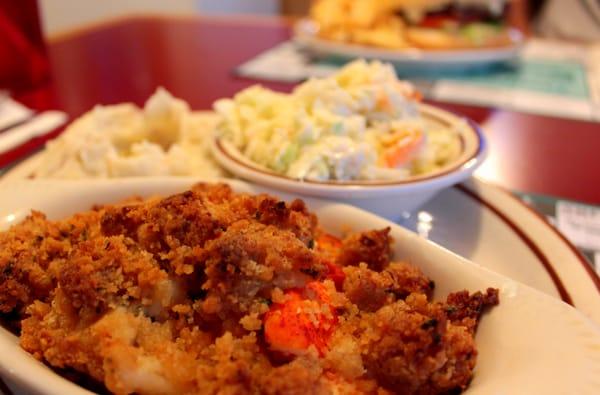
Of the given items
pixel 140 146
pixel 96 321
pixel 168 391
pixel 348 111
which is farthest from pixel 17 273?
pixel 348 111

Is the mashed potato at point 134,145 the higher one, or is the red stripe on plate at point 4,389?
the mashed potato at point 134,145

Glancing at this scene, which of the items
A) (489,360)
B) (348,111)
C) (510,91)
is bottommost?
(510,91)

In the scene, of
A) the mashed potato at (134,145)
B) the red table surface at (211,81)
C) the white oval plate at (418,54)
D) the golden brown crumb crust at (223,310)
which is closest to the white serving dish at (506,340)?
the golden brown crumb crust at (223,310)

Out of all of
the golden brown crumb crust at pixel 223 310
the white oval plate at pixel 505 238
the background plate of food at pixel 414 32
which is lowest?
the white oval plate at pixel 505 238

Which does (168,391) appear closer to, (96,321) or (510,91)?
(96,321)

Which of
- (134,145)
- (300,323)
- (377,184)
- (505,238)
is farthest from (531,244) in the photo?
(134,145)

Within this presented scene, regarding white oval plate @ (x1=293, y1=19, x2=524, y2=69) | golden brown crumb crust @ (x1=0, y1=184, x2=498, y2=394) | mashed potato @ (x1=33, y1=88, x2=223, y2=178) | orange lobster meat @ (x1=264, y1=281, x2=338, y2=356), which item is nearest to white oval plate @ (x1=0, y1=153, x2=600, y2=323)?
mashed potato @ (x1=33, y1=88, x2=223, y2=178)

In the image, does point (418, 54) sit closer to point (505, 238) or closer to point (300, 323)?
point (505, 238)

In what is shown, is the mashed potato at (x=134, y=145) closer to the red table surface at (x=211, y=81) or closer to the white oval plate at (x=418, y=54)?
the red table surface at (x=211, y=81)
